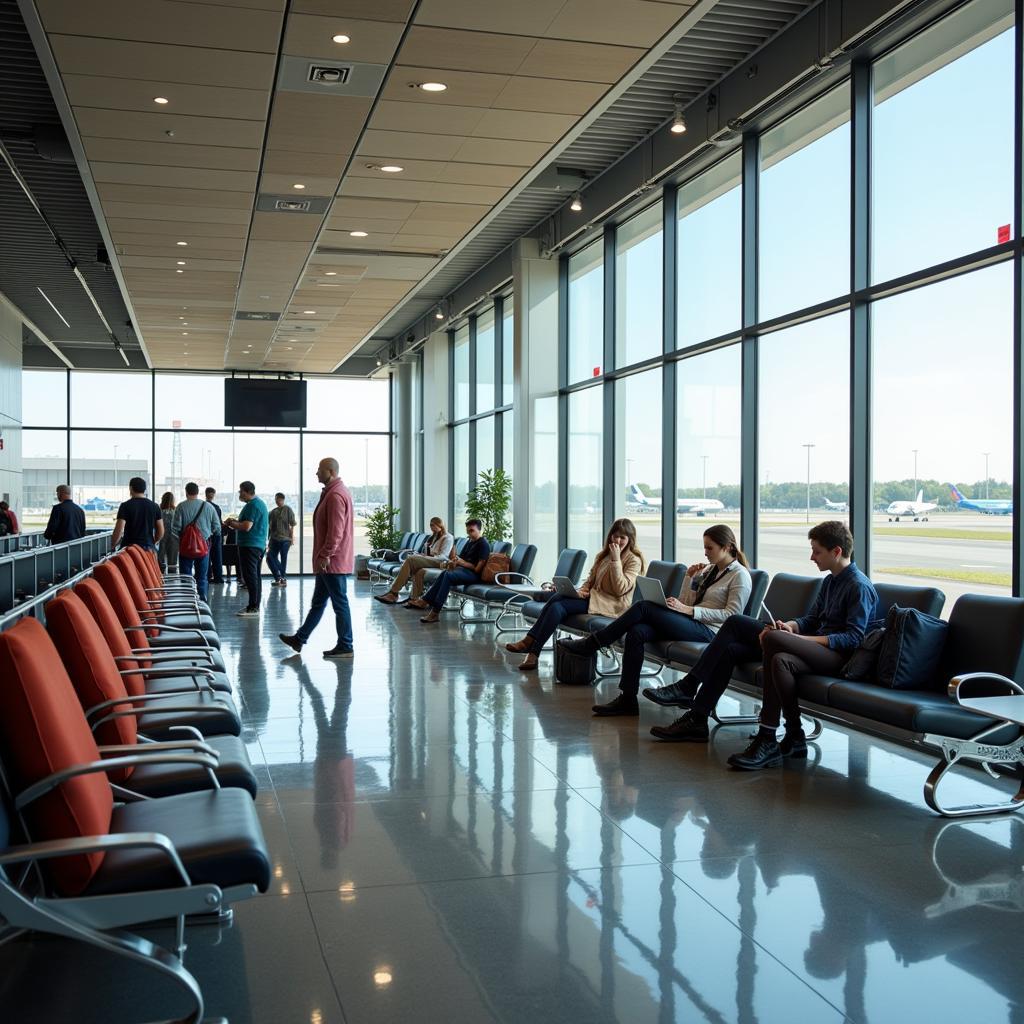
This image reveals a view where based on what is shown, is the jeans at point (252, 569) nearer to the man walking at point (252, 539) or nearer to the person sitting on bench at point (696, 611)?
the man walking at point (252, 539)

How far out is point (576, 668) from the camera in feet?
25.8

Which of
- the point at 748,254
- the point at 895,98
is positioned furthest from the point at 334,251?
the point at 895,98

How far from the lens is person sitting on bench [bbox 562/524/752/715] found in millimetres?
6664

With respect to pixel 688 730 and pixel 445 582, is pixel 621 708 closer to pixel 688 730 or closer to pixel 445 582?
pixel 688 730

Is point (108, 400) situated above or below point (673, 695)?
above

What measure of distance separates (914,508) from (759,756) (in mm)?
2123

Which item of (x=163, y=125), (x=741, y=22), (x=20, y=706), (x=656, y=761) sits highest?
(x=741, y=22)

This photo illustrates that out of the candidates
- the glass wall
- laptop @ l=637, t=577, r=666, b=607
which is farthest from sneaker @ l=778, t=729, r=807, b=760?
the glass wall

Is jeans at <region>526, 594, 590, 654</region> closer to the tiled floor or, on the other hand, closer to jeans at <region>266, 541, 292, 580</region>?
the tiled floor

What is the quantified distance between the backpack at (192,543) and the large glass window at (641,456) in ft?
17.1

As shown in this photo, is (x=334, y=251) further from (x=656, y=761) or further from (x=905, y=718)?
(x=905, y=718)

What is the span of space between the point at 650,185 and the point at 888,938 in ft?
24.1

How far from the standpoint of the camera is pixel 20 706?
97.1 inches

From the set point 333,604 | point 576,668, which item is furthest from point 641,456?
point 333,604
